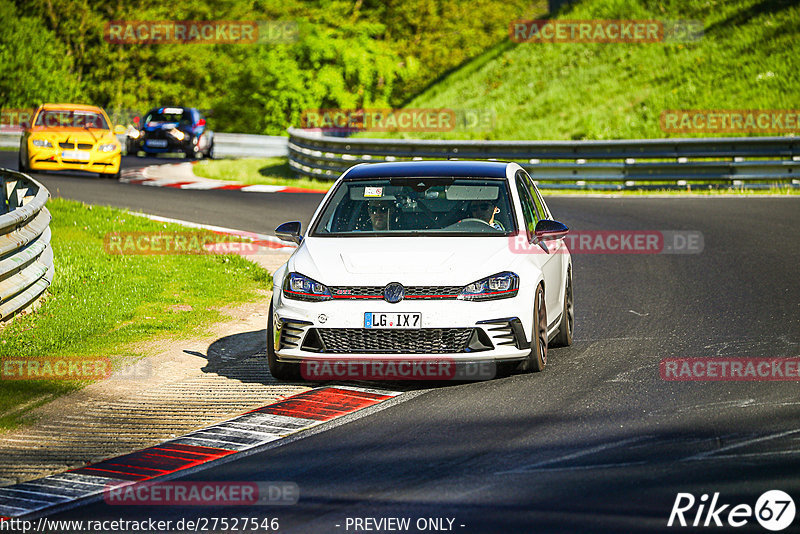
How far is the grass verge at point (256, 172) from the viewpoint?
27.9 m

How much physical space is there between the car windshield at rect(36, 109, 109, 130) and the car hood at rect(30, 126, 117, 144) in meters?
0.30

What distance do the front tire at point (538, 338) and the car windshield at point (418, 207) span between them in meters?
0.69

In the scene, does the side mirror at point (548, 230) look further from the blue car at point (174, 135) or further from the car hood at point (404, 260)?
the blue car at point (174, 135)

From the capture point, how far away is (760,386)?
800 centimetres

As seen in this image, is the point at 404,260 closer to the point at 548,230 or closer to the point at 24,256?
the point at 548,230

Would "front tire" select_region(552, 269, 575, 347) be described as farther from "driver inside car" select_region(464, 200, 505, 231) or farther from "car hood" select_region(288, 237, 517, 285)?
"car hood" select_region(288, 237, 517, 285)

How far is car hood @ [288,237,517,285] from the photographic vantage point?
8.20 metres

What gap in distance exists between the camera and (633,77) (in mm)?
34188

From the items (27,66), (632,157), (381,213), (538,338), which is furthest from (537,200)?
(27,66)

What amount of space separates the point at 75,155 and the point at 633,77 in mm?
16280

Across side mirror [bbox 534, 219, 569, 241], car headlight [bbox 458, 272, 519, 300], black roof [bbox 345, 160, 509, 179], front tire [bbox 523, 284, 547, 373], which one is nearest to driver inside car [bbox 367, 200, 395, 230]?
black roof [bbox 345, 160, 509, 179]

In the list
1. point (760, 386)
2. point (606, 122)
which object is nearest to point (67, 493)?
point (760, 386)

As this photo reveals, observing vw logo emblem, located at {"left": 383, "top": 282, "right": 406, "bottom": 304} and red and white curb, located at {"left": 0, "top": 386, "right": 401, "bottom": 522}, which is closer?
red and white curb, located at {"left": 0, "top": 386, "right": 401, "bottom": 522}

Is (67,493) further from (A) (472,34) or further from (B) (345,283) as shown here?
(A) (472,34)
